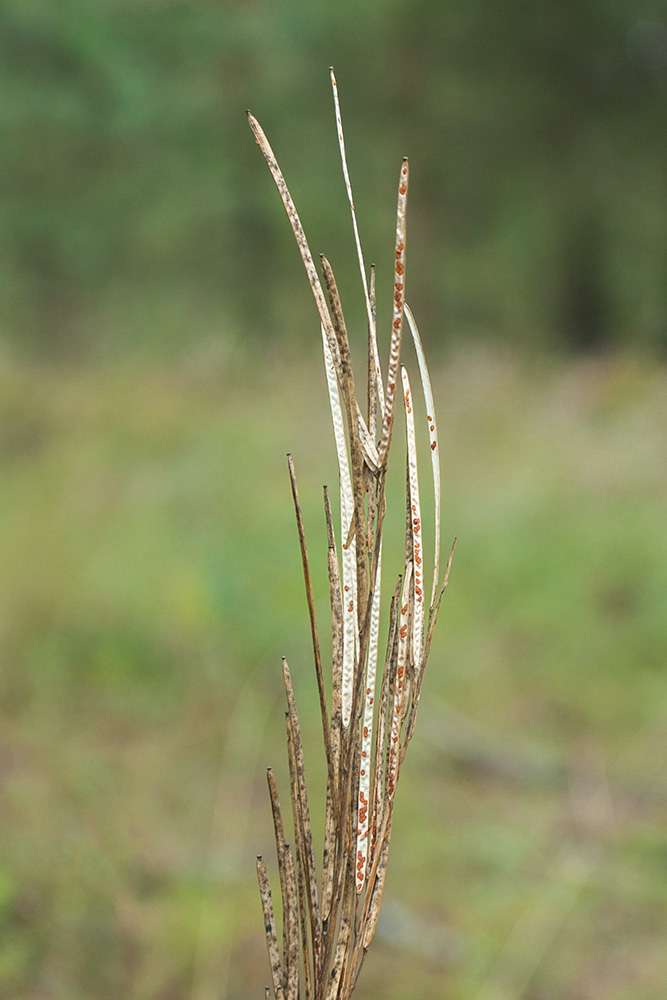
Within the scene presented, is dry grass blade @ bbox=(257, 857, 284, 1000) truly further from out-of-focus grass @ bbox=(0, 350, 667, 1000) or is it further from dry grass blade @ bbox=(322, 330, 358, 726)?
out-of-focus grass @ bbox=(0, 350, 667, 1000)

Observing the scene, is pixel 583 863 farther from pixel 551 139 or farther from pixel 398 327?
pixel 551 139

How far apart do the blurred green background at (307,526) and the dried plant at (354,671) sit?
3.53 ft

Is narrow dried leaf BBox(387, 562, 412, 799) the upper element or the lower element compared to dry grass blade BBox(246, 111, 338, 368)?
lower

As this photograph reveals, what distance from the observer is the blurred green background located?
178 centimetres

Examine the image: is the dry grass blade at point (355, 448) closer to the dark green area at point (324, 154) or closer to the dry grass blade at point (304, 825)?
the dry grass blade at point (304, 825)

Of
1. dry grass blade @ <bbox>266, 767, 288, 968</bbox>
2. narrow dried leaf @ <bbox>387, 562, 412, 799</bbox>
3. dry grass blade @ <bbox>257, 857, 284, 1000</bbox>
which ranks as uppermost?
narrow dried leaf @ <bbox>387, 562, 412, 799</bbox>

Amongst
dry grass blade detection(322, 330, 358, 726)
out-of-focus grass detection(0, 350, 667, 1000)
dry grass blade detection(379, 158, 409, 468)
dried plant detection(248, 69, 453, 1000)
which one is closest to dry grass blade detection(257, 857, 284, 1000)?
dried plant detection(248, 69, 453, 1000)

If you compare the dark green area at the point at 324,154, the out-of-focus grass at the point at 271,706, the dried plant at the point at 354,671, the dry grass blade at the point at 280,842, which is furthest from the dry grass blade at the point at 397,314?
the dark green area at the point at 324,154

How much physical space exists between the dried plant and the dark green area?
21.1 ft

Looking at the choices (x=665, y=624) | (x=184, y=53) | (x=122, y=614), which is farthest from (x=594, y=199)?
(x=122, y=614)

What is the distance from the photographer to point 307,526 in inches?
142

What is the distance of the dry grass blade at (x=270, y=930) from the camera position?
1.96 ft

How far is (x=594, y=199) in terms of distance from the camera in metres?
9.84

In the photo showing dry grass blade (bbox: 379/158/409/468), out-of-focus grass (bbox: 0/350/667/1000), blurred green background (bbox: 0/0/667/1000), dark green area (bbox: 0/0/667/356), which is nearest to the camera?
dry grass blade (bbox: 379/158/409/468)
